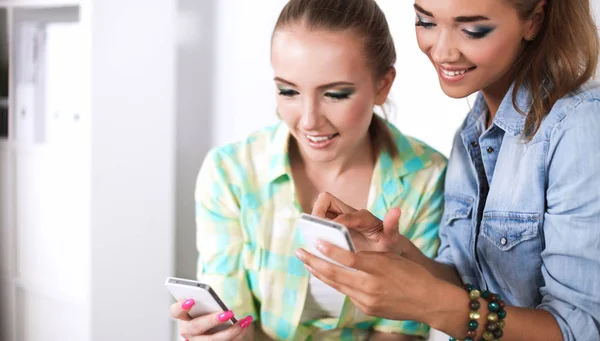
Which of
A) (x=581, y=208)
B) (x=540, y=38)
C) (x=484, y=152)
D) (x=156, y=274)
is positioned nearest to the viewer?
(x=581, y=208)

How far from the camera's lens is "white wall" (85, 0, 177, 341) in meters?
2.41

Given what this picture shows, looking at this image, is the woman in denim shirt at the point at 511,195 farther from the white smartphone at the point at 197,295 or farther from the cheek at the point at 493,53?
the white smartphone at the point at 197,295

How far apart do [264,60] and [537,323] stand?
69.2 inches

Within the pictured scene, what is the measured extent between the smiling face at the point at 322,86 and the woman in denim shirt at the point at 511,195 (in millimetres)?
176

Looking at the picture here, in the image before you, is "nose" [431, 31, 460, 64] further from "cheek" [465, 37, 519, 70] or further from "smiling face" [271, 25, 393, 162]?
"smiling face" [271, 25, 393, 162]

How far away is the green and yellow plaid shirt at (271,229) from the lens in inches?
61.7

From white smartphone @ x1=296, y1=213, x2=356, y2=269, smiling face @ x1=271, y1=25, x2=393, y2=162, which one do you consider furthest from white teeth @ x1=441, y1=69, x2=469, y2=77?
white smartphone @ x1=296, y1=213, x2=356, y2=269

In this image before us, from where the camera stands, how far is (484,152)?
1.45 metres

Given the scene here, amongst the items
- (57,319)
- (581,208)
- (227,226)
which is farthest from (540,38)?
(57,319)

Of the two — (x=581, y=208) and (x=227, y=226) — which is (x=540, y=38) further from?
(x=227, y=226)

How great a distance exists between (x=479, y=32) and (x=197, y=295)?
69 cm

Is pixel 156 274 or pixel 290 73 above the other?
pixel 290 73

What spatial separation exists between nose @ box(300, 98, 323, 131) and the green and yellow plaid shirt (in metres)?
0.15

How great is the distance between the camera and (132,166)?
2527mm
